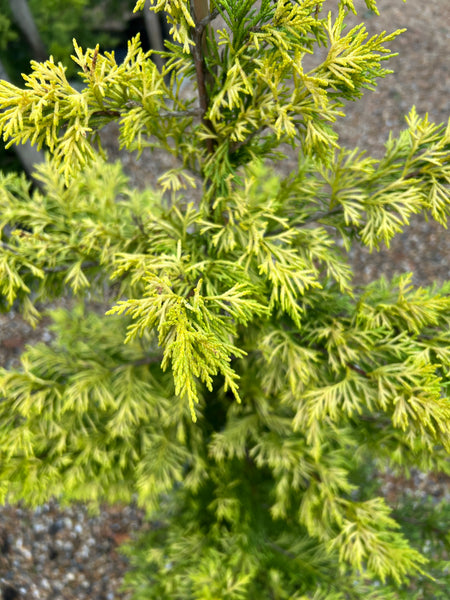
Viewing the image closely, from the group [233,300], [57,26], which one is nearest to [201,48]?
[233,300]

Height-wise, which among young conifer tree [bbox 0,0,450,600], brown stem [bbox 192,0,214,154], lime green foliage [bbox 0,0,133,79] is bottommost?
young conifer tree [bbox 0,0,450,600]

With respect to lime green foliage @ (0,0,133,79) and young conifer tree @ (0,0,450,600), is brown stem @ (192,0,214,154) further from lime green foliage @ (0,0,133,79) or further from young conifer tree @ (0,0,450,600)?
lime green foliage @ (0,0,133,79)

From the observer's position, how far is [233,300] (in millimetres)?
1612

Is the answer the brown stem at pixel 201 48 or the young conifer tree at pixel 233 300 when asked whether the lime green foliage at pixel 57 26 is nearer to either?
the young conifer tree at pixel 233 300

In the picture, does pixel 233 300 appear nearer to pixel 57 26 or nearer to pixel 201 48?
pixel 201 48

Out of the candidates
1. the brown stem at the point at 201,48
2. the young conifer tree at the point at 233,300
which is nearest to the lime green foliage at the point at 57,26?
the young conifer tree at the point at 233,300

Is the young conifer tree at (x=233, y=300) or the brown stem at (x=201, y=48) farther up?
the brown stem at (x=201, y=48)

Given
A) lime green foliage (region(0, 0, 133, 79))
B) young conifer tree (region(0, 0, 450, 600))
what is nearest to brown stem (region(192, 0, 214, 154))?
young conifer tree (region(0, 0, 450, 600))

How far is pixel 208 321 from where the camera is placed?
1551mm

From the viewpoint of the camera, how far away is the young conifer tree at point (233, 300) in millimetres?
1648

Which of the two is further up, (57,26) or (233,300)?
(57,26)

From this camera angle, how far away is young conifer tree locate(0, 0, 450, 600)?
1648mm

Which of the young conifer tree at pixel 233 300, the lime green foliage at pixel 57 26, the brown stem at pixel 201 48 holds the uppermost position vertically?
the lime green foliage at pixel 57 26

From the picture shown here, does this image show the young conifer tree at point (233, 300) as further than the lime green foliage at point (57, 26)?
No
